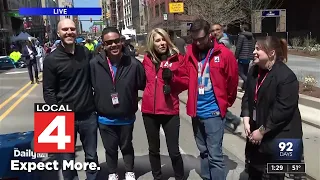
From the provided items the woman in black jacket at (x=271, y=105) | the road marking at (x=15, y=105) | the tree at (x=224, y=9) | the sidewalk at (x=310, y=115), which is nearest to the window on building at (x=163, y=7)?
the tree at (x=224, y=9)

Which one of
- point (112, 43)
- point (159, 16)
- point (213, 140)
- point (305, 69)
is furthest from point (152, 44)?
point (159, 16)

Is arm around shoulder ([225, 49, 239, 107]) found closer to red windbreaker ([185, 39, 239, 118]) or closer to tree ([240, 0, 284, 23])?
red windbreaker ([185, 39, 239, 118])

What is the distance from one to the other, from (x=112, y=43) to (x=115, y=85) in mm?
453

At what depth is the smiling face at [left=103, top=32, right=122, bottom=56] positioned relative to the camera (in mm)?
3910

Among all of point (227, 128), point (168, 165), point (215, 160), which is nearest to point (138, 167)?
point (168, 165)

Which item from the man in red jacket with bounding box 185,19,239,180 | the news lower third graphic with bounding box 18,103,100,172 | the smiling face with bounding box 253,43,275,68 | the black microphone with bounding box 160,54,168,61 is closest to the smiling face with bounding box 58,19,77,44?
the news lower third graphic with bounding box 18,103,100,172

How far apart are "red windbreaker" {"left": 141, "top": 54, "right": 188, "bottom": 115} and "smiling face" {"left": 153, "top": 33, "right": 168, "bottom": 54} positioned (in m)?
0.13

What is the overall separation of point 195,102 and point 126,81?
30.8 inches

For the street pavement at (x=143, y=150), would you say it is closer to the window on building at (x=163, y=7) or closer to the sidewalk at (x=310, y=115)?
the sidewalk at (x=310, y=115)

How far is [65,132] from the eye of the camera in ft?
12.3

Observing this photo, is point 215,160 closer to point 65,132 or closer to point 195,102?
point 195,102

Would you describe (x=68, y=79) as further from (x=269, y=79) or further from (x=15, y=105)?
(x=15, y=105)

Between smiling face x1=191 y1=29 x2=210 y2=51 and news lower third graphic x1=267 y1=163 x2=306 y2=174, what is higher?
smiling face x1=191 y1=29 x2=210 y2=51

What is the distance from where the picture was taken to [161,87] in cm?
407
